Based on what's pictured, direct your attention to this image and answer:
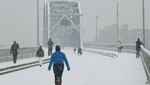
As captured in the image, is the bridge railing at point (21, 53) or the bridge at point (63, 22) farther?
the bridge at point (63, 22)

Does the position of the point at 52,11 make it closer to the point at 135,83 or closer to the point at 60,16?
the point at 60,16

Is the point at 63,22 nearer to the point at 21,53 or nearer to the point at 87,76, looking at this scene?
the point at 21,53

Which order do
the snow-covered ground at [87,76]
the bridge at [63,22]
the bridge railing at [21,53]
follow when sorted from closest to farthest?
1. the snow-covered ground at [87,76]
2. the bridge railing at [21,53]
3. the bridge at [63,22]

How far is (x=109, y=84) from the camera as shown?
14328 mm

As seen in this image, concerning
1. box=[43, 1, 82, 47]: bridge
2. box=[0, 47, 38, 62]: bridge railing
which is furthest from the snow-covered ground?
box=[43, 1, 82, 47]: bridge

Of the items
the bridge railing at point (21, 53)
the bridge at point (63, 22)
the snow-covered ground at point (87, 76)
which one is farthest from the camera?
the bridge at point (63, 22)

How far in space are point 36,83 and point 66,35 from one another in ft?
344

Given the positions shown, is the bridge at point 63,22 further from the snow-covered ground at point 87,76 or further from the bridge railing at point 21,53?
the snow-covered ground at point 87,76

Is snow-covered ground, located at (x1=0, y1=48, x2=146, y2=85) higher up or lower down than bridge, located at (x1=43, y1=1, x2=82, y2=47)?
lower down

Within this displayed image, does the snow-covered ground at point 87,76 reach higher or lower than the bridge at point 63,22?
lower

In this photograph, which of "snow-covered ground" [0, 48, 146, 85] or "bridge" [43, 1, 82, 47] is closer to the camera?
"snow-covered ground" [0, 48, 146, 85]

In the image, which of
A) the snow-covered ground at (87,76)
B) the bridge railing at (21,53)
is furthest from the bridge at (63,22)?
the snow-covered ground at (87,76)

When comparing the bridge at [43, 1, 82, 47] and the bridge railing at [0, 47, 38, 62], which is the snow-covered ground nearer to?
the bridge railing at [0, 47, 38, 62]

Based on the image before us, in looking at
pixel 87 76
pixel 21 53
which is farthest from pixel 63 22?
pixel 87 76
